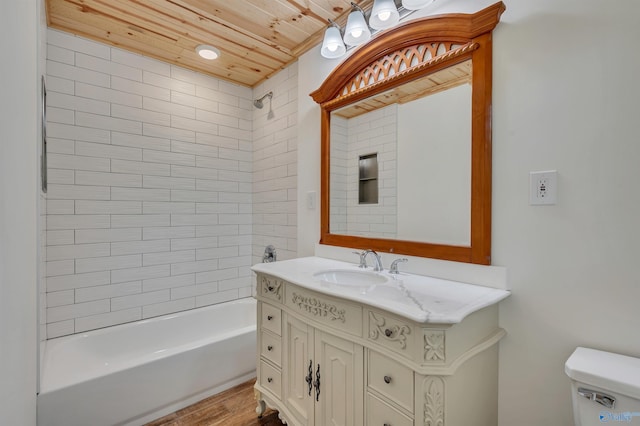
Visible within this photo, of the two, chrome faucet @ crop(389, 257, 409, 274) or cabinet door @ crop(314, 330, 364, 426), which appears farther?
chrome faucet @ crop(389, 257, 409, 274)

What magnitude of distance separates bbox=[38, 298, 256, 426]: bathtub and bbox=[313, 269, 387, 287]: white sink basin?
0.87 meters

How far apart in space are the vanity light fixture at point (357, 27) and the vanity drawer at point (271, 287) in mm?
1394

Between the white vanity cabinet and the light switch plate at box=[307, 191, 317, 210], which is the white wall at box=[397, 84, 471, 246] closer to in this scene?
the white vanity cabinet

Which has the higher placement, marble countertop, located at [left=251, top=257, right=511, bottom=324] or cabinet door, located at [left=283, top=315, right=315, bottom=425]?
marble countertop, located at [left=251, top=257, right=511, bottom=324]

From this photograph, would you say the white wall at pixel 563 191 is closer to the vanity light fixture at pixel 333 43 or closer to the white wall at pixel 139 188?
the vanity light fixture at pixel 333 43

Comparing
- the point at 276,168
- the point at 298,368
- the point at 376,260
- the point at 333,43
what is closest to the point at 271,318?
the point at 298,368

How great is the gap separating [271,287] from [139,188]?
4.84ft

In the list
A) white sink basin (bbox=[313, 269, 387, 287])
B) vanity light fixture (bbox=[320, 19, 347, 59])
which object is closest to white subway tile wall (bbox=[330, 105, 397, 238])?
white sink basin (bbox=[313, 269, 387, 287])

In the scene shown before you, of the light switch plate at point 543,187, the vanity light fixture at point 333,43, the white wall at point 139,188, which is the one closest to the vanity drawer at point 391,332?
the light switch plate at point 543,187

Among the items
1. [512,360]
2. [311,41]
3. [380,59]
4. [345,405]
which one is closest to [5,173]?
[345,405]

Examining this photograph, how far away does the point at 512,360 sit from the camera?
114 cm

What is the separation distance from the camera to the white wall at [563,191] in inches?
36.3

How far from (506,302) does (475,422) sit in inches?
18.1

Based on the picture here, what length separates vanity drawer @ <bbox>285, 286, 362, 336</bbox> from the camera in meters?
1.11
